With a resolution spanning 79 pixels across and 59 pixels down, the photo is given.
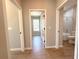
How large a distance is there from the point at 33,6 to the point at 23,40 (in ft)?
5.73

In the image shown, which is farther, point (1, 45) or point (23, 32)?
point (23, 32)

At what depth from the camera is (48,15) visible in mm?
4734

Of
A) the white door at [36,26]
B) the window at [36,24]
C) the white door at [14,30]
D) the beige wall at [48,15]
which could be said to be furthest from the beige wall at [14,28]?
the window at [36,24]

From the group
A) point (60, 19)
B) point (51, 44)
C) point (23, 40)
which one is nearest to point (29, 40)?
point (23, 40)

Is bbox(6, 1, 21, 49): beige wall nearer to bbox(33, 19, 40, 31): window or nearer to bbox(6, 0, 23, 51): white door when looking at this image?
bbox(6, 0, 23, 51): white door

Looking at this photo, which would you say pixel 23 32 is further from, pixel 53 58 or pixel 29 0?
pixel 53 58

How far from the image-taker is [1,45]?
1.66 m

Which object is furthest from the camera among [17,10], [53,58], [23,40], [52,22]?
[52,22]

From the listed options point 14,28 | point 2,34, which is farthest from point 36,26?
point 2,34

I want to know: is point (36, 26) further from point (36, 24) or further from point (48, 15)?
point (48, 15)

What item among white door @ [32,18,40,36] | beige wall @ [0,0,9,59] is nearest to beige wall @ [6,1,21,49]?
beige wall @ [0,0,9,59]

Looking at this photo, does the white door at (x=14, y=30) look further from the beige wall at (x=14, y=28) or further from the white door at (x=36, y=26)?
the white door at (x=36, y=26)

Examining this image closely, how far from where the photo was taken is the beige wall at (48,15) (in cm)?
457

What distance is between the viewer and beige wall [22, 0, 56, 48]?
4574 mm
